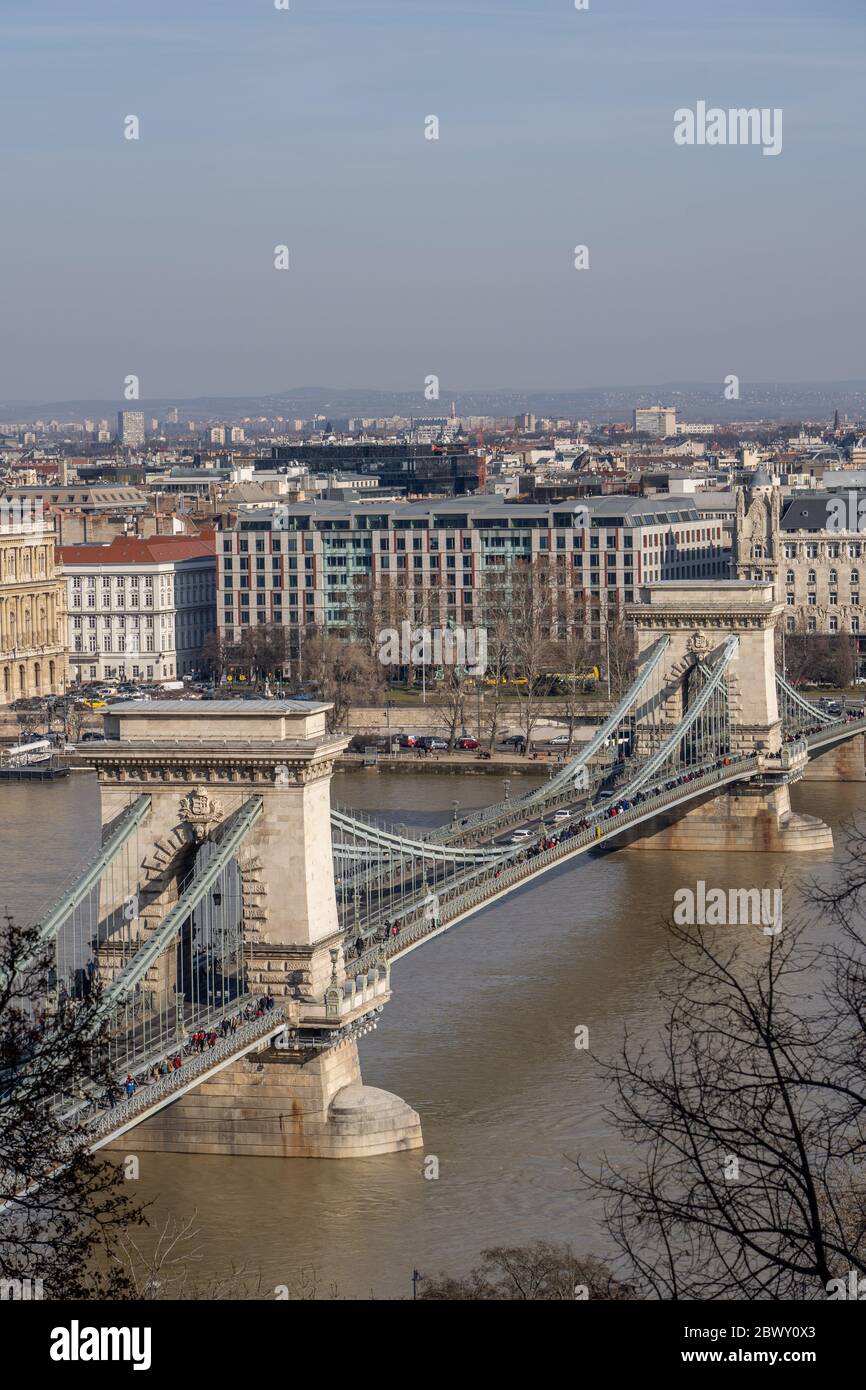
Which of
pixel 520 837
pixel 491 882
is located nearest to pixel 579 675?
pixel 520 837

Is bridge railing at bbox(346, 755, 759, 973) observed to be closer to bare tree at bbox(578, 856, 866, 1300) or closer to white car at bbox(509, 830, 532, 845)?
white car at bbox(509, 830, 532, 845)

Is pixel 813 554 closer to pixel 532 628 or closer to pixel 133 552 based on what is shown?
pixel 532 628

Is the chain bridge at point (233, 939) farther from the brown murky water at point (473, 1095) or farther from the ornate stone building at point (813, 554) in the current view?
the ornate stone building at point (813, 554)

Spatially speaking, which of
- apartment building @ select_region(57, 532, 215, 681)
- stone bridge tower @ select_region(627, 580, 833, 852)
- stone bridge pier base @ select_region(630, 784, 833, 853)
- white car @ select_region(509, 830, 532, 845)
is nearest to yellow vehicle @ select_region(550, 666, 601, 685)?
apartment building @ select_region(57, 532, 215, 681)

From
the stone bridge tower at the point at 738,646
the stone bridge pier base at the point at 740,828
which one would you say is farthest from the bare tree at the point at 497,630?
the stone bridge pier base at the point at 740,828
